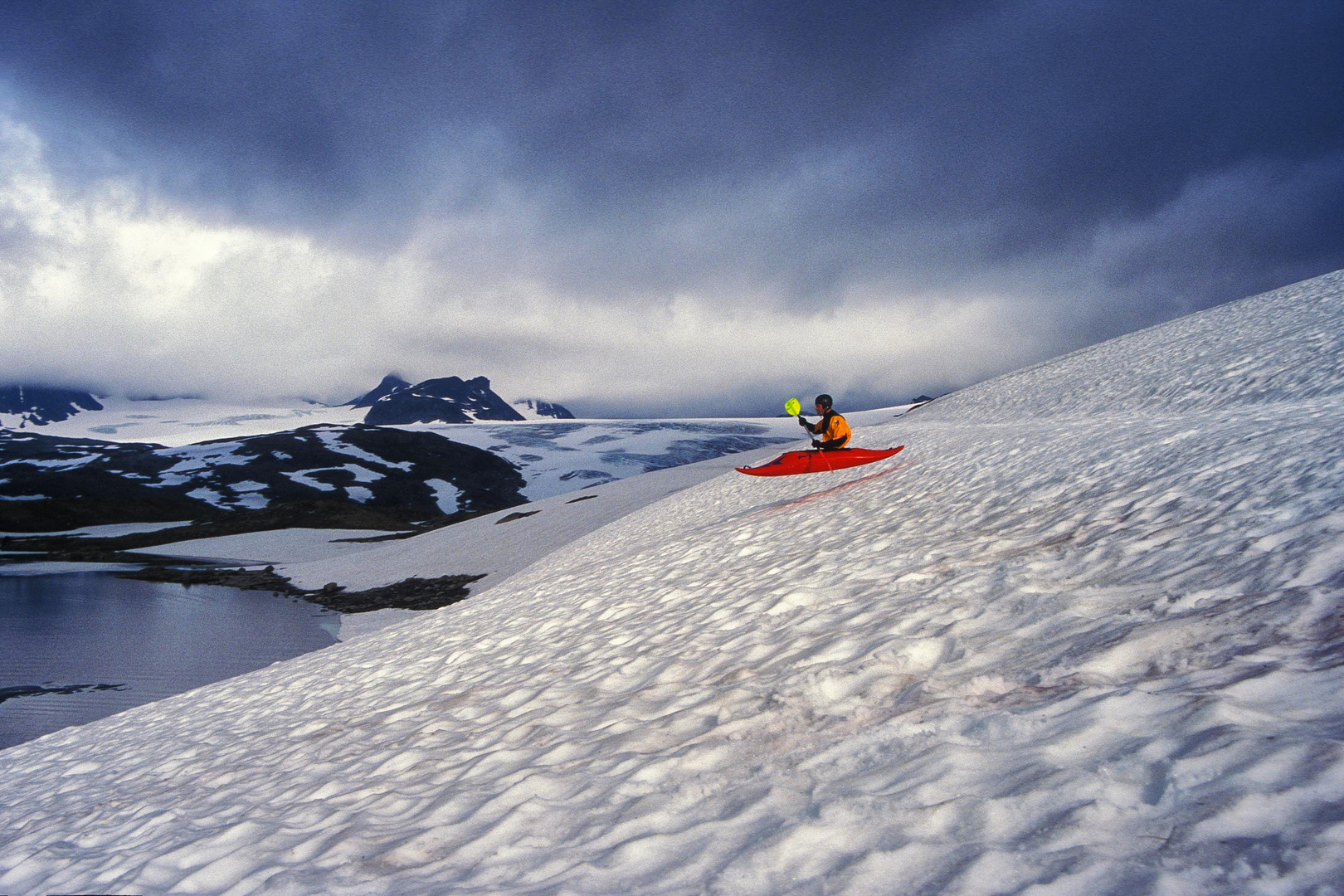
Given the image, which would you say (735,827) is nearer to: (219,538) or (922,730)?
(922,730)

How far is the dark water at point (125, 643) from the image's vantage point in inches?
677

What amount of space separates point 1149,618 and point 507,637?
7833mm

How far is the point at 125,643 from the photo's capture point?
2425 cm

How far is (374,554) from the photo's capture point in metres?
47.6

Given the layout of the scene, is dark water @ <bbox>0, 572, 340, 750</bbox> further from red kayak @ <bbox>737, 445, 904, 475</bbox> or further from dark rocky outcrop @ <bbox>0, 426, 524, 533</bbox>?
dark rocky outcrop @ <bbox>0, 426, 524, 533</bbox>

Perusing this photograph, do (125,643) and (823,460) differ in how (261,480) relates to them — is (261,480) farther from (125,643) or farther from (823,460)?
(823,460)

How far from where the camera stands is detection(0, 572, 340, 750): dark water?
17188 millimetres

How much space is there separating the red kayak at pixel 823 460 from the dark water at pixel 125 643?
1651 cm

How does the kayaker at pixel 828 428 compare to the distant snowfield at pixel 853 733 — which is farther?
the kayaker at pixel 828 428

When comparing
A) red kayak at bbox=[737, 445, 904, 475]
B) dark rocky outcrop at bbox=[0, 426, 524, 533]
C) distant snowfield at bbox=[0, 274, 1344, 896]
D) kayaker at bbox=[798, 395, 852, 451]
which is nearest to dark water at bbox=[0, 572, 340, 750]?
distant snowfield at bbox=[0, 274, 1344, 896]

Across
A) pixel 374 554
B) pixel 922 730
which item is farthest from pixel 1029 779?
pixel 374 554

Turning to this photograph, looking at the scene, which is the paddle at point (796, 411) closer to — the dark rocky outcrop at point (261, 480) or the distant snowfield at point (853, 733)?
the distant snowfield at point (853, 733)

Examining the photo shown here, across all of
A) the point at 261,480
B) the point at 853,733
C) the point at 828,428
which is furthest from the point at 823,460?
the point at 261,480

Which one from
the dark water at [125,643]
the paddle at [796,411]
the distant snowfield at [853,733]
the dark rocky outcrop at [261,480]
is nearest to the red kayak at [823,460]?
the paddle at [796,411]
